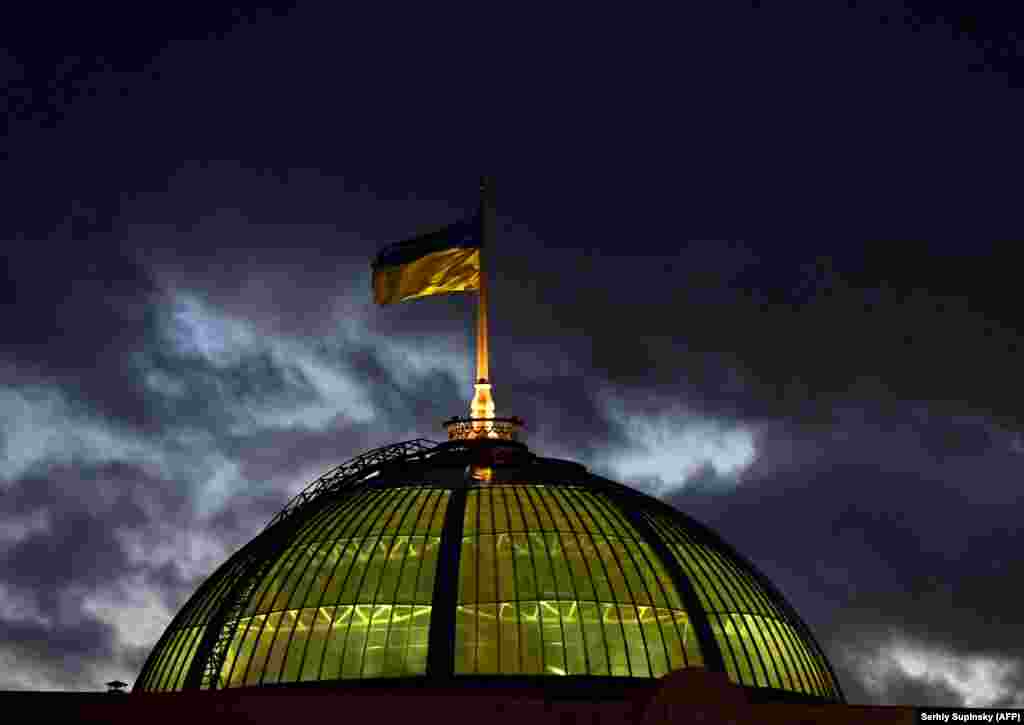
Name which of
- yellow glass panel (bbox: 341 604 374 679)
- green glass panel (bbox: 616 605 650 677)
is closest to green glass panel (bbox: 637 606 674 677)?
green glass panel (bbox: 616 605 650 677)

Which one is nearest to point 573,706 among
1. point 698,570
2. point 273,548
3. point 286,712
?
point 286,712

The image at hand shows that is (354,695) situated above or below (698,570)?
below

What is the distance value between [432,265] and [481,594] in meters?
14.8

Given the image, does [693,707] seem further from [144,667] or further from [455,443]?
[144,667]

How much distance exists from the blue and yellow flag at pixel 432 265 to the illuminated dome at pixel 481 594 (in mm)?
6649

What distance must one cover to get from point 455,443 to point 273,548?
6.62 m

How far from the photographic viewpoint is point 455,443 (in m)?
50.3

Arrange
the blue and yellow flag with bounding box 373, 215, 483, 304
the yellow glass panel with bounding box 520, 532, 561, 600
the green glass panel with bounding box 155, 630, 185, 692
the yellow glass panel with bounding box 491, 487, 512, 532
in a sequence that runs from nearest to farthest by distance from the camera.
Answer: the yellow glass panel with bounding box 520, 532, 561, 600 → the yellow glass panel with bounding box 491, 487, 512, 532 → the green glass panel with bounding box 155, 630, 185, 692 → the blue and yellow flag with bounding box 373, 215, 483, 304

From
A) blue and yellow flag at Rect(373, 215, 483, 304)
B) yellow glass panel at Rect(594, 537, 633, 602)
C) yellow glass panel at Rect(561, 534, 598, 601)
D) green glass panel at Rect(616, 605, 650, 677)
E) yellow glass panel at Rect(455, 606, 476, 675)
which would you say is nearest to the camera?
yellow glass panel at Rect(455, 606, 476, 675)

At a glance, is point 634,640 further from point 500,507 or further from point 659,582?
point 500,507

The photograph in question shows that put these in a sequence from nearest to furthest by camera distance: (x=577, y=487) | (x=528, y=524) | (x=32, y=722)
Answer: (x=32, y=722), (x=528, y=524), (x=577, y=487)

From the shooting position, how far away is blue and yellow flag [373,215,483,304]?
53969 mm

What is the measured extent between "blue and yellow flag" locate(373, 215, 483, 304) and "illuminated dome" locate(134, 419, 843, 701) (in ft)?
21.8

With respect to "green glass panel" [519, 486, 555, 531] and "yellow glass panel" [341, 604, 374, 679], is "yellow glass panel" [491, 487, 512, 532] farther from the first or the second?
"yellow glass panel" [341, 604, 374, 679]
